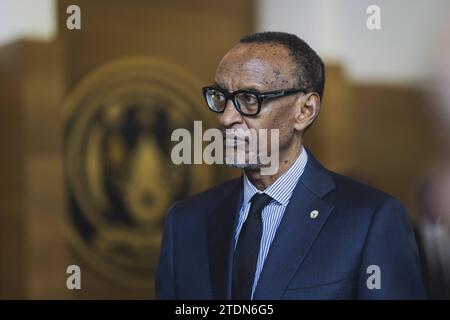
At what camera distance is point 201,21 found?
3.52 meters

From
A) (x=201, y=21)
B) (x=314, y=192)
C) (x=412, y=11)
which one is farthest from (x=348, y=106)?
(x=314, y=192)

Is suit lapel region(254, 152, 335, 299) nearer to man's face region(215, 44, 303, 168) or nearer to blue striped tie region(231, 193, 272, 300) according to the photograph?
blue striped tie region(231, 193, 272, 300)

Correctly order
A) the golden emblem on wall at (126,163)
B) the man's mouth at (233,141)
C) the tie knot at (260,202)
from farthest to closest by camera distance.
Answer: the golden emblem on wall at (126,163) < the tie knot at (260,202) < the man's mouth at (233,141)

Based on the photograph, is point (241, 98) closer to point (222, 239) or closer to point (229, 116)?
point (229, 116)

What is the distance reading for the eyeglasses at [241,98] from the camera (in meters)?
1.38

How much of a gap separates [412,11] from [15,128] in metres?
1.70

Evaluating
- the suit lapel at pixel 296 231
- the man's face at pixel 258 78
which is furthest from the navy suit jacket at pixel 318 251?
the man's face at pixel 258 78

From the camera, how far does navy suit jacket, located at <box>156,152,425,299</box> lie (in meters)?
1.41

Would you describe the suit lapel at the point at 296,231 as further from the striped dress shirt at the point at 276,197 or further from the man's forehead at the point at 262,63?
the man's forehead at the point at 262,63

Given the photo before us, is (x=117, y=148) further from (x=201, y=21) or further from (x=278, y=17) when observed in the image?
(x=278, y=17)

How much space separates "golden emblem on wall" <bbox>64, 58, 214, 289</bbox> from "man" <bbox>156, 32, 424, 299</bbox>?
6.39ft

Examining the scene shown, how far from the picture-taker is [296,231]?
145 centimetres

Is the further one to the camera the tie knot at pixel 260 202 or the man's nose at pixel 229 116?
the tie knot at pixel 260 202

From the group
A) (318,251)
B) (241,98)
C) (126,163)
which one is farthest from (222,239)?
(126,163)
